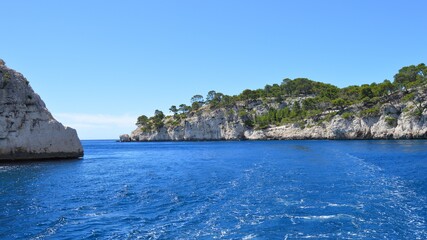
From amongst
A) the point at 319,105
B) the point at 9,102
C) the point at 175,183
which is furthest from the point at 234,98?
the point at 175,183

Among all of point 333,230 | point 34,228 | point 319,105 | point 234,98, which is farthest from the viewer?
point 234,98

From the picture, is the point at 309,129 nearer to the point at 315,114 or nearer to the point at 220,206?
the point at 315,114

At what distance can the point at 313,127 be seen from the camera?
452ft

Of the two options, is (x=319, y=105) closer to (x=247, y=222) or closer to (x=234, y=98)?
(x=234, y=98)

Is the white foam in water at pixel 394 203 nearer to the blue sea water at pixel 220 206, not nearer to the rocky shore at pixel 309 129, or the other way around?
the blue sea water at pixel 220 206

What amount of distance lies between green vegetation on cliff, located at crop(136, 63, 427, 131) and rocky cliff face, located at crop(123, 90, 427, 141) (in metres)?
1.17

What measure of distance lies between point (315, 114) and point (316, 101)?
57.3ft

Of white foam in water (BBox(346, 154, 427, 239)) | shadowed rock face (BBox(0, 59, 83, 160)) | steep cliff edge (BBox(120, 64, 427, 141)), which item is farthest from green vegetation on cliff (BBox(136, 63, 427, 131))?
shadowed rock face (BBox(0, 59, 83, 160))

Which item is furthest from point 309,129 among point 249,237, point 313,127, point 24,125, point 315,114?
point 249,237

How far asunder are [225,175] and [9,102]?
118ft

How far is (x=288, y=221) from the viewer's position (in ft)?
60.5

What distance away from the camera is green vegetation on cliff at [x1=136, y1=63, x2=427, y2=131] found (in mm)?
123375

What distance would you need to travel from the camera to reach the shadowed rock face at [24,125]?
50.3m

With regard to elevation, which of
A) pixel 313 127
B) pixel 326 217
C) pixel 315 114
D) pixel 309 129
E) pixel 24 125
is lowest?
pixel 326 217
